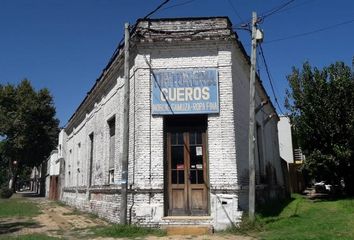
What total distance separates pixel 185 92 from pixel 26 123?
31729 millimetres

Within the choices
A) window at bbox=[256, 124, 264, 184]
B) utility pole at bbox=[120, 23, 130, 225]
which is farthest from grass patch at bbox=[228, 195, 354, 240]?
window at bbox=[256, 124, 264, 184]

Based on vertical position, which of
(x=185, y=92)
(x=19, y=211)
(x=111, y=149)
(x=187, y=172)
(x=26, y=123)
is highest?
(x=26, y=123)

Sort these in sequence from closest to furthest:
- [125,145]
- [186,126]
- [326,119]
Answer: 1. [125,145]
2. [186,126]
3. [326,119]

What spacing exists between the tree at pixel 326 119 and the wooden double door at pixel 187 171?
26.3 ft

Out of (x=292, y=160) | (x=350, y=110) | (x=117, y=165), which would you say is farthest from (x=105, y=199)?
(x=292, y=160)

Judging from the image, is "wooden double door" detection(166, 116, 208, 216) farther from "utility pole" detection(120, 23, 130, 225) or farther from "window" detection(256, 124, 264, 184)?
"window" detection(256, 124, 264, 184)

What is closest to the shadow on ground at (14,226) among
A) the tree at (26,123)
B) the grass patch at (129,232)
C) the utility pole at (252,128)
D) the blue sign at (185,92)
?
the grass patch at (129,232)

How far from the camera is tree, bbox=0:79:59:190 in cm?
4000

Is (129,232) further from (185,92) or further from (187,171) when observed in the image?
(185,92)

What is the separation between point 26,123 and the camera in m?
40.4

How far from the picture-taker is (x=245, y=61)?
49.9 feet

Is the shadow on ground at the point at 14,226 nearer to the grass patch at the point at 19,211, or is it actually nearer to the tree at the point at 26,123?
the grass patch at the point at 19,211

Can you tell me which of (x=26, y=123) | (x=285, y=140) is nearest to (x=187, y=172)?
(x=285, y=140)

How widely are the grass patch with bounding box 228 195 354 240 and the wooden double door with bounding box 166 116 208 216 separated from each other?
147 centimetres
